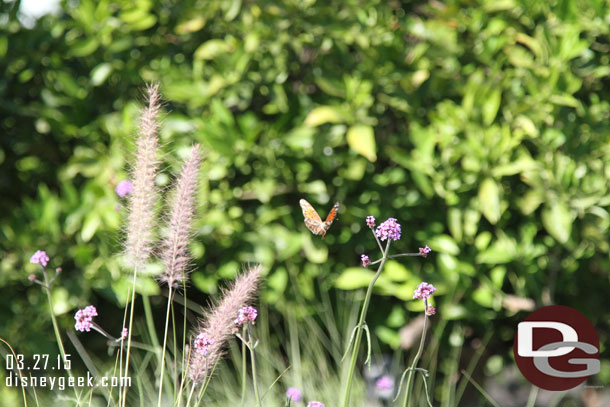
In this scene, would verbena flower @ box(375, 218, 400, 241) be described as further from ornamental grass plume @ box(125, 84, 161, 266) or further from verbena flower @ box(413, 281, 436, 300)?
ornamental grass plume @ box(125, 84, 161, 266)

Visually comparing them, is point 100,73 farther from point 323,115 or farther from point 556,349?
point 556,349

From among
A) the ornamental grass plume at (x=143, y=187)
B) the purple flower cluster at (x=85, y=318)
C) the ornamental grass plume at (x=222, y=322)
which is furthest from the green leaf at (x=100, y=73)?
the ornamental grass plume at (x=222, y=322)

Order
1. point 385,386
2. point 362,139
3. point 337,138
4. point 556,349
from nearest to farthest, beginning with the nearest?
point 385,386 → point 556,349 → point 362,139 → point 337,138

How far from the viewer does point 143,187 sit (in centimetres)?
142

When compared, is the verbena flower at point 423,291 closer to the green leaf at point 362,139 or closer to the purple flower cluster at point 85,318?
the purple flower cluster at point 85,318

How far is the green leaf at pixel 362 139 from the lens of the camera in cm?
242

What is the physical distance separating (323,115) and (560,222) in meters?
0.94

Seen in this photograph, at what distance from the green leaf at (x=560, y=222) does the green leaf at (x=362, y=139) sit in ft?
2.26

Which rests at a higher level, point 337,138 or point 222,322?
point 222,322

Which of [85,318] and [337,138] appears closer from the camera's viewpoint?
[85,318]

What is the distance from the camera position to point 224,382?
2.41m

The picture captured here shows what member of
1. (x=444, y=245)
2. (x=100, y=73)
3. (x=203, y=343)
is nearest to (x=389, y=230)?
(x=203, y=343)

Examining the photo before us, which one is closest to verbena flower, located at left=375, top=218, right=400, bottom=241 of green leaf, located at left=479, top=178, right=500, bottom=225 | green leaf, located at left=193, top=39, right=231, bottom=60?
green leaf, located at left=479, top=178, right=500, bottom=225

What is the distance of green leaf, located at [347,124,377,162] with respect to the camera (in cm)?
242
